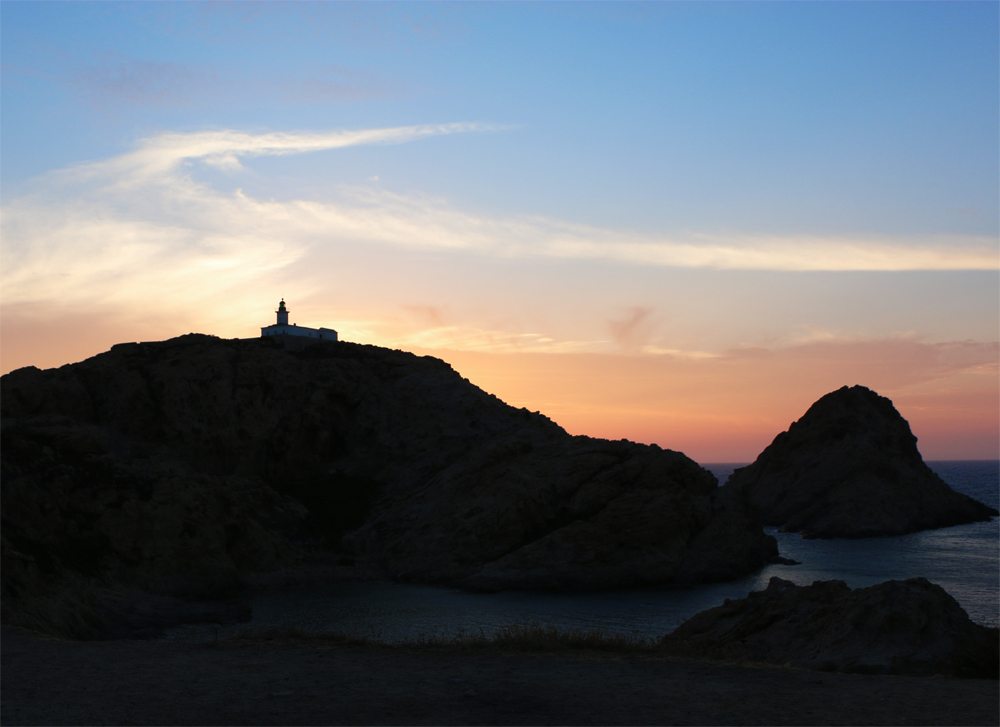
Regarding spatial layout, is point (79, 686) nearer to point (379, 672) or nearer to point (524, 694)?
point (379, 672)

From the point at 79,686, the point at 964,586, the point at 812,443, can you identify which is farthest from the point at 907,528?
the point at 79,686

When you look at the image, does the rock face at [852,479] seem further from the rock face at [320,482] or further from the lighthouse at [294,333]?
the lighthouse at [294,333]

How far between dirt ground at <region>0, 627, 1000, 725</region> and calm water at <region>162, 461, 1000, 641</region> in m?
17.8

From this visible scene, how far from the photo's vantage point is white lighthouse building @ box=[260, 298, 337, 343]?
318 ft

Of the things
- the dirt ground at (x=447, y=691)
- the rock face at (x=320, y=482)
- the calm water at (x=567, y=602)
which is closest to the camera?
the dirt ground at (x=447, y=691)

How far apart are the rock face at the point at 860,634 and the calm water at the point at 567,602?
1390cm

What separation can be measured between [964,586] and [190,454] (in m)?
66.9

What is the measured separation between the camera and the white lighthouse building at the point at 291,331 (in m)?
97.0

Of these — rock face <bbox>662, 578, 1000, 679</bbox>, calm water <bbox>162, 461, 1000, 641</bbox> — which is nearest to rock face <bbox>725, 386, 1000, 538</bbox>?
calm water <bbox>162, 461, 1000, 641</bbox>

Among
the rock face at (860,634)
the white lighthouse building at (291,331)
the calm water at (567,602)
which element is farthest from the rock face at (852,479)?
the rock face at (860,634)

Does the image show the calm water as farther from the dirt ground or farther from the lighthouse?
the lighthouse

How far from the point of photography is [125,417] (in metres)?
73.8

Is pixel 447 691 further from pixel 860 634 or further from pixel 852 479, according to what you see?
pixel 852 479

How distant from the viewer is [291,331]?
97.6 meters
